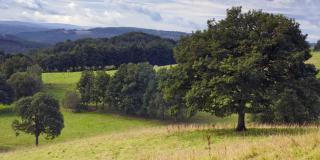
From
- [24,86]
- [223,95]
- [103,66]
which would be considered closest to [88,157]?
[223,95]

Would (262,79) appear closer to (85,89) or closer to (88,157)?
(88,157)

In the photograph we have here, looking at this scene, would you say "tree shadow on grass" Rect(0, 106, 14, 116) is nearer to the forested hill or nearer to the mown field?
the mown field

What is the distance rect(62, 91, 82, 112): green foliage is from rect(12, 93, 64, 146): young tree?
29.1 m

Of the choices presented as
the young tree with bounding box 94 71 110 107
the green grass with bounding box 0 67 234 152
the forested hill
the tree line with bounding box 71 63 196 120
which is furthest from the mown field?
the forested hill

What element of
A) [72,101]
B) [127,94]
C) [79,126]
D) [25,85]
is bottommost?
[79,126]

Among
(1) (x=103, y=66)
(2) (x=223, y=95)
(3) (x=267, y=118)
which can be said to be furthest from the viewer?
(1) (x=103, y=66)

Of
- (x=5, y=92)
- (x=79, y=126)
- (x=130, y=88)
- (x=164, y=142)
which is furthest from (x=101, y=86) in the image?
(x=164, y=142)

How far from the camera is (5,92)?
346 ft

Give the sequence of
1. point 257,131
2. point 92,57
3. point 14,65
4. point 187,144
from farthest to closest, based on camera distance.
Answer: point 92,57 < point 14,65 < point 257,131 < point 187,144

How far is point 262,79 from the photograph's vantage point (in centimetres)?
3088

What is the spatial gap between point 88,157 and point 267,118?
4101 centimetres

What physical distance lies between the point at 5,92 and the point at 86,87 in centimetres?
2021

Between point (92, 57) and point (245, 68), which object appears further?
point (92, 57)

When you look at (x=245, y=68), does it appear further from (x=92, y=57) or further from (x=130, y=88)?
(x=92, y=57)
